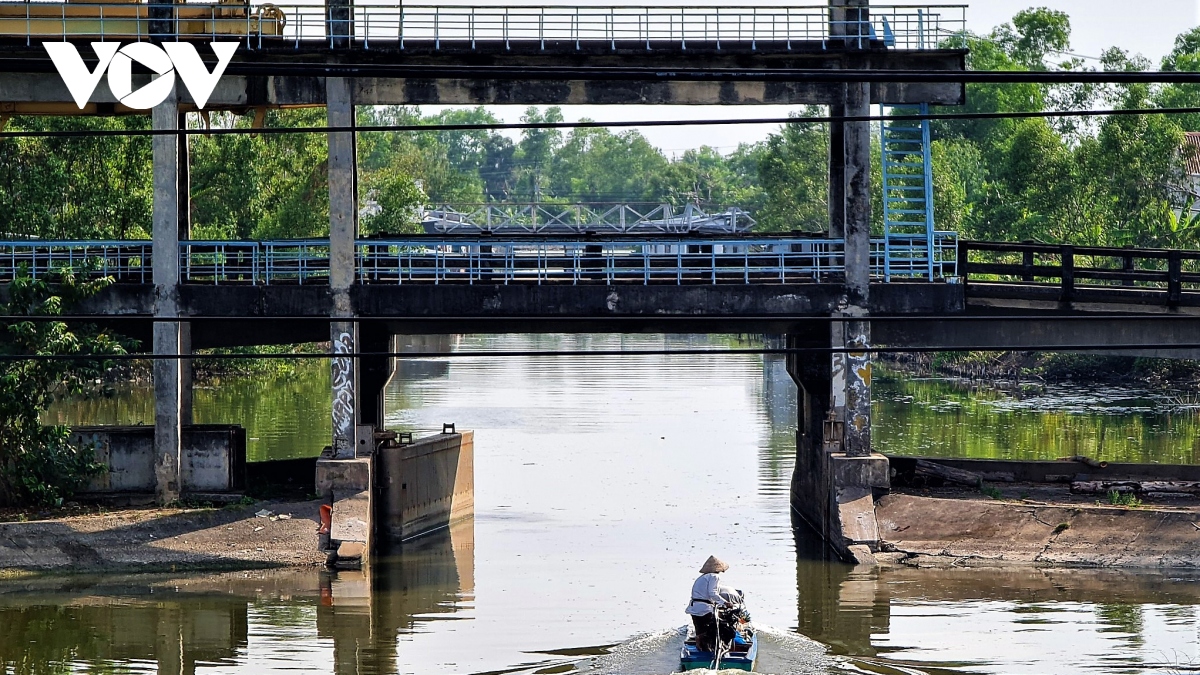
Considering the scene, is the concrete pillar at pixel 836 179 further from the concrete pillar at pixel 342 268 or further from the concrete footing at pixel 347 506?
the concrete footing at pixel 347 506

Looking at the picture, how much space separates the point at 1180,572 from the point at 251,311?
745 inches

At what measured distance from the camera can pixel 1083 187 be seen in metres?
74.4

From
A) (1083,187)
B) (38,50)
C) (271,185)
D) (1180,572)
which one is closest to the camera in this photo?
(1180,572)

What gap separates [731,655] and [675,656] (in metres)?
1.68

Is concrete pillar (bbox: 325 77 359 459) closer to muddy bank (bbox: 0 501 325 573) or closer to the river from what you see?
muddy bank (bbox: 0 501 325 573)

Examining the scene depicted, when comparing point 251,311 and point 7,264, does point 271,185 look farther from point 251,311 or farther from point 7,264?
point 251,311

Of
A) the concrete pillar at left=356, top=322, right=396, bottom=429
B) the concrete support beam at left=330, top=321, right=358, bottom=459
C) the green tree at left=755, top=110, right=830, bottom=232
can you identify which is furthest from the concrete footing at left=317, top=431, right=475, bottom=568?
the green tree at left=755, top=110, right=830, bottom=232

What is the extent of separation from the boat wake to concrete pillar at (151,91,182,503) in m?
11.9

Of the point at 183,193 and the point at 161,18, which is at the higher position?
the point at 161,18

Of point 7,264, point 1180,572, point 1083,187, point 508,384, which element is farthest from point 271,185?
point 1180,572

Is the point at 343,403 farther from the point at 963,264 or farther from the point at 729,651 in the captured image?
the point at 963,264

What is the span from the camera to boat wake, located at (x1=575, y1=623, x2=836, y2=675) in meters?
21.3

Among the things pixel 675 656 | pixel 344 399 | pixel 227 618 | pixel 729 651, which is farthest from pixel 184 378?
pixel 729 651

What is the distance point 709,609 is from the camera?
20500 millimetres
